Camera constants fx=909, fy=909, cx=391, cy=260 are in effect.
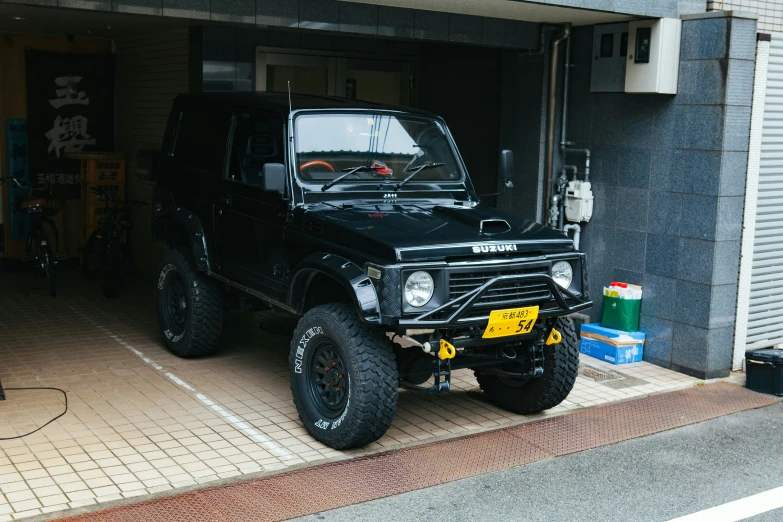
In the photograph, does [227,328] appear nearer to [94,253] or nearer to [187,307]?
[187,307]

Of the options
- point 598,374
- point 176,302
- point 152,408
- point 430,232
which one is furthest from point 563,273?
point 176,302

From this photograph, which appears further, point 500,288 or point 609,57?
point 609,57

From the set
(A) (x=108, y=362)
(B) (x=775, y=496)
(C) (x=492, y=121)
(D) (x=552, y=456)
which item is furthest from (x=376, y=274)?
(C) (x=492, y=121)

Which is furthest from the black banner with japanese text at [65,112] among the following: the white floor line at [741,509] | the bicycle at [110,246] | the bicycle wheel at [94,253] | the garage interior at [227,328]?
the white floor line at [741,509]

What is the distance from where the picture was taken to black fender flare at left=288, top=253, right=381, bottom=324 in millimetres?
5582

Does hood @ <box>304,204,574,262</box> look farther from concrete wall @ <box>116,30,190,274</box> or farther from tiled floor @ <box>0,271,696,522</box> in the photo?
concrete wall @ <box>116,30,190,274</box>

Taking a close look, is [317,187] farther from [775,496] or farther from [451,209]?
[775,496]

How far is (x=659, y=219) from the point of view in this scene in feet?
27.9

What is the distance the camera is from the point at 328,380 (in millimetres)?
6133

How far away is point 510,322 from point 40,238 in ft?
22.2

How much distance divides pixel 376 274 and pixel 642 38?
419cm

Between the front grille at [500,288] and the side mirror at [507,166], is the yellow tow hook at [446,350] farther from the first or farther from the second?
the side mirror at [507,166]

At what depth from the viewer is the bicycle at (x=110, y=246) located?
10.4 meters

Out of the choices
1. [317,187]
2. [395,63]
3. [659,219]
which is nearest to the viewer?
[317,187]
